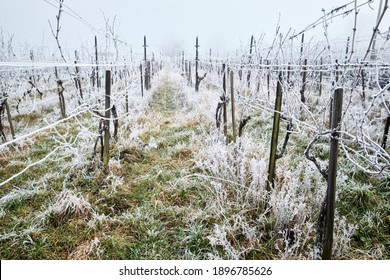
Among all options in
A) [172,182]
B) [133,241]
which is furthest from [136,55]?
[133,241]

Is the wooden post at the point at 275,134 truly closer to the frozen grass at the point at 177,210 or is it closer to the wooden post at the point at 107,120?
the frozen grass at the point at 177,210

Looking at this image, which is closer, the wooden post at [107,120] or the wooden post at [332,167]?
→ the wooden post at [332,167]

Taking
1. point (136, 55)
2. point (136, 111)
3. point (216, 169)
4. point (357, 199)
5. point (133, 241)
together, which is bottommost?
point (133, 241)

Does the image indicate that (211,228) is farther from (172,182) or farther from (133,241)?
(172,182)

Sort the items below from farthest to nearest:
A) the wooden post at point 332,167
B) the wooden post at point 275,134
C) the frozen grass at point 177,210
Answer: the wooden post at point 275,134
the frozen grass at point 177,210
the wooden post at point 332,167

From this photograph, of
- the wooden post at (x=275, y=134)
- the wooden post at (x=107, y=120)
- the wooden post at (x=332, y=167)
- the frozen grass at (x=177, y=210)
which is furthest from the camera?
the wooden post at (x=107, y=120)

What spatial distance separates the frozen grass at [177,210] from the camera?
2.27 m

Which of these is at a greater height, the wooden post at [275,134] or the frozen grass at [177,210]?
the wooden post at [275,134]

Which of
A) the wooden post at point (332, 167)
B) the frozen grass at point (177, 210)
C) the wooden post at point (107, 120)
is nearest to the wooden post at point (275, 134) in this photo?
the frozen grass at point (177, 210)

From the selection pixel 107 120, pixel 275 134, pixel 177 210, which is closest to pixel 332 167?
pixel 275 134

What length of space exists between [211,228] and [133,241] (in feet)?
2.43

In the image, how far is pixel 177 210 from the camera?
282 cm

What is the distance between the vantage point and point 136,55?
46.2 feet

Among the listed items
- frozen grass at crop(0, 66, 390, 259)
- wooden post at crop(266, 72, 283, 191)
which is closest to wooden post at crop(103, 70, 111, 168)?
frozen grass at crop(0, 66, 390, 259)
